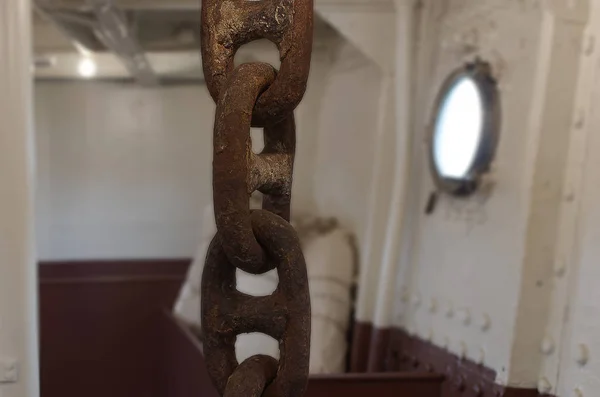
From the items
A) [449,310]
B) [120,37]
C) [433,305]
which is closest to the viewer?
[449,310]

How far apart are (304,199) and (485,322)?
1899mm

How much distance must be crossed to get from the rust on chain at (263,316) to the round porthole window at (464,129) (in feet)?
4.26

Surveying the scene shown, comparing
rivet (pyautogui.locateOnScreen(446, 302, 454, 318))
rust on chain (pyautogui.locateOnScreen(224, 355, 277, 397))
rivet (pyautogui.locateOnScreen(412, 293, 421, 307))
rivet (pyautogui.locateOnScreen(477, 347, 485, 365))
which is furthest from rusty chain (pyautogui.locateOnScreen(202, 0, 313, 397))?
rivet (pyautogui.locateOnScreen(412, 293, 421, 307))

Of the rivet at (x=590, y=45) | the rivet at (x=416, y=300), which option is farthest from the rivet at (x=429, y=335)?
the rivet at (x=590, y=45)

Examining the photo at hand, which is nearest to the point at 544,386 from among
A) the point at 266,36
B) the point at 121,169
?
the point at 266,36

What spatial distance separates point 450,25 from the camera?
2.08 meters

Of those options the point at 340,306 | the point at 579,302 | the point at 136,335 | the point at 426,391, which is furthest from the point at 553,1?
the point at 136,335

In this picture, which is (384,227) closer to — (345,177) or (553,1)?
(345,177)

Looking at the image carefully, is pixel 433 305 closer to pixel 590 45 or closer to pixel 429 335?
pixel 429 335

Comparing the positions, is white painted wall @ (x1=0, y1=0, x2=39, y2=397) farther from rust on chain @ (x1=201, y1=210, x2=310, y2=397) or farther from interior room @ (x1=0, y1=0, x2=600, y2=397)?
rust on chain @ (x1=201, y1=210, x2=310, y2=397)

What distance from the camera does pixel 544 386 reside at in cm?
157

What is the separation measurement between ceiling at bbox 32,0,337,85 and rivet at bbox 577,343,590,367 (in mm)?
1873

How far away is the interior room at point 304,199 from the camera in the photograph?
2.05ft

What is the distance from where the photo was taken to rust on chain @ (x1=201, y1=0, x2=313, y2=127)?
1.99 ft
